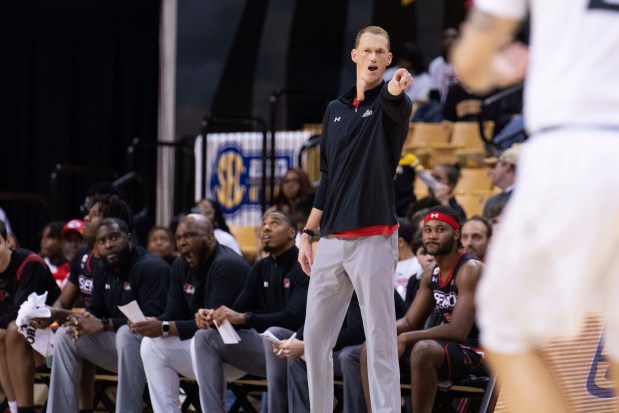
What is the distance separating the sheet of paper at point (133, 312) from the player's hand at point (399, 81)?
2529 millimetres

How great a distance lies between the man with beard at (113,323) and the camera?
22.8 ft

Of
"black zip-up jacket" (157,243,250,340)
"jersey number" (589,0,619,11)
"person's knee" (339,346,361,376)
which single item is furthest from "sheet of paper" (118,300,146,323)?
"jersey number" (589,0,619,11)

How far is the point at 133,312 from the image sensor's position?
22.3ft

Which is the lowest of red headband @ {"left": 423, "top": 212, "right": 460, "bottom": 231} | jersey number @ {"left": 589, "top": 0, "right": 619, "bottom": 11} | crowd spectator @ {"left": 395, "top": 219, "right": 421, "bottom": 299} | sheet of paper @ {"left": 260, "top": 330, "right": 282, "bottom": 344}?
sheet of paper @ {"left": 260, "top": 330, "right": 282, "bottom": 344}

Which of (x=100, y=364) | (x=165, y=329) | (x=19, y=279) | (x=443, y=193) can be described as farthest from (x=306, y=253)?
(x=443, y=193)

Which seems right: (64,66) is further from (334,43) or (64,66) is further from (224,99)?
(334,43)

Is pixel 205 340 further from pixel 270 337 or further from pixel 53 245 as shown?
pixel 53 245

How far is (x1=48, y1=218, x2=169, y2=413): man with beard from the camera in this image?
6.96 meters

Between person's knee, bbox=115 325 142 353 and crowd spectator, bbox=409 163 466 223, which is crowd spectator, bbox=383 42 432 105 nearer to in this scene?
crowd spectator, bbox=409 163 466 223

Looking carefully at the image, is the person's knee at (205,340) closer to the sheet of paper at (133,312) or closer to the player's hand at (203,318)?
the player's hand at (203,318)

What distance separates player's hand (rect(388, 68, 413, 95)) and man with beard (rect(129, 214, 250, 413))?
2.48 meters

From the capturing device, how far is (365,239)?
5148mm

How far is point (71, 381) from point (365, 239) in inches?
111

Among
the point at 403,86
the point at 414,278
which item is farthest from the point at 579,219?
the point at 414,278
